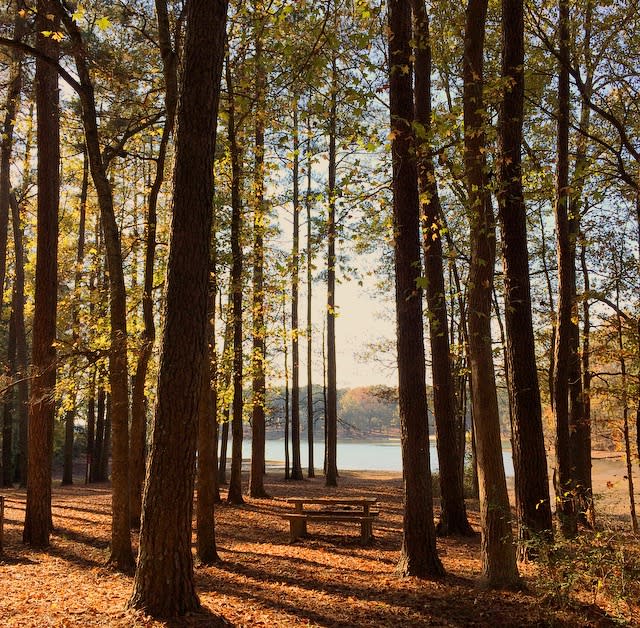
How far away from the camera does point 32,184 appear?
707 inches

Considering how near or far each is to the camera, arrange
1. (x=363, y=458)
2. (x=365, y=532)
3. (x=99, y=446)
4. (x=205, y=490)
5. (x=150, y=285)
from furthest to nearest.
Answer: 1. (x=363, y=458)
2. (x=99, y=446)
3. (x=365, y=532)
4. (x=150, y=285)
5. (x=205, y=490)

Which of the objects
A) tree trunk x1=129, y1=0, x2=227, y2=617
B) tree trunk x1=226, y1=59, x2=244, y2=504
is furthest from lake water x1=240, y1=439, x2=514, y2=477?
tree trunk x1=129, y1=0, x2=227, y2=617

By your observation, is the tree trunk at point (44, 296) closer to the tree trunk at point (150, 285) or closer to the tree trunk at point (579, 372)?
the tree trunk at point (150, 285)

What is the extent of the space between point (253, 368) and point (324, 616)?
27.7 feet

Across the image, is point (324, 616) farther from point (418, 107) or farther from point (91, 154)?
point (418, 107)

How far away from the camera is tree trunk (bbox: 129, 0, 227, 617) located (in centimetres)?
454

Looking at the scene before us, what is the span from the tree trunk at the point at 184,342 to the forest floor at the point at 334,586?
1.24ft

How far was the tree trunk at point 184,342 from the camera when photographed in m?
4.54

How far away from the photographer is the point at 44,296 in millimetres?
8969

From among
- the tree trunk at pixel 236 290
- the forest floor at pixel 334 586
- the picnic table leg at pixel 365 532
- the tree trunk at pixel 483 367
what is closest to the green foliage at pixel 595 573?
the forest floor at pixel 334 586

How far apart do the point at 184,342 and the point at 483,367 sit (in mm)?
2971

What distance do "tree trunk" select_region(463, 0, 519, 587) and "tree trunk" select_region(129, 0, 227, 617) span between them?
2.48 m

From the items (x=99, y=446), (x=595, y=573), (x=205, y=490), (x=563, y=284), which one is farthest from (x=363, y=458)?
(x=595, y=573)

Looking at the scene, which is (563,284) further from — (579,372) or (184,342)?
(184,342)
